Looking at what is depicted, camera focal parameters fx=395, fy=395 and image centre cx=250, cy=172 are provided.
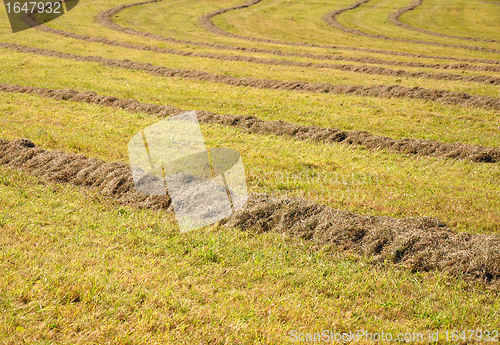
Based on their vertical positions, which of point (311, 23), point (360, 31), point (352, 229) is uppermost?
point (311, 23)

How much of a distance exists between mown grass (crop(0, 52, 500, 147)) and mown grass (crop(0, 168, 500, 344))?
9.32 m

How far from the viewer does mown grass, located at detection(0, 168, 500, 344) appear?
15.0 feet

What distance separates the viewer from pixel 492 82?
22391mm

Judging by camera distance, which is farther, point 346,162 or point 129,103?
point 129,103

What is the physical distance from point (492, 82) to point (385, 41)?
70.6ft

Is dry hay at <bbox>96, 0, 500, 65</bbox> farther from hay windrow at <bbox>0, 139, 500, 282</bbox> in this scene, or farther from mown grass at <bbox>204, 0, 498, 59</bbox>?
hay windrow at <bbox>0, 139, 500, 282</bbox>

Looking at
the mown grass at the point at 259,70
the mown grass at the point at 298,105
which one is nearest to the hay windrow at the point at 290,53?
the mown grass at the point at 259,70

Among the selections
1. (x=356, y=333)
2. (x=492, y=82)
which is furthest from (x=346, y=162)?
(x=492, y=82)

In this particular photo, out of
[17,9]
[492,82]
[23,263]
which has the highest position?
[17,9]

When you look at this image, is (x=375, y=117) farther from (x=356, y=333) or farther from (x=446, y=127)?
(x=356, y=333)

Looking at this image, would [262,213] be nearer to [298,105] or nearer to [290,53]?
[298,105]

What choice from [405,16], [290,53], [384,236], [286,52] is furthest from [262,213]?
[405,16]

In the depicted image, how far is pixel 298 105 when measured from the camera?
17.8m

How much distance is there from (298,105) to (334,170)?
7.40m
